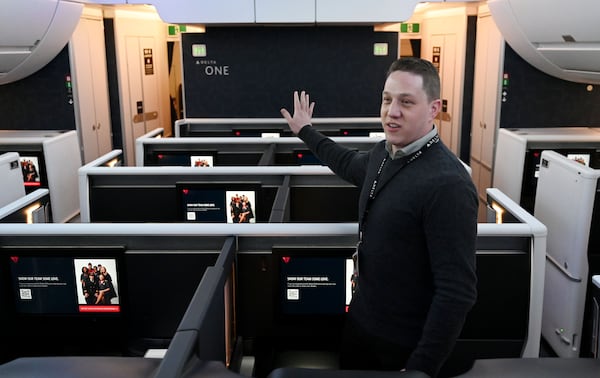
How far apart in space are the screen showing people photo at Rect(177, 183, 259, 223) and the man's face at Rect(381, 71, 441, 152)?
4.16ft

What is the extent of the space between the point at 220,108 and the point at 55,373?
5.13 m

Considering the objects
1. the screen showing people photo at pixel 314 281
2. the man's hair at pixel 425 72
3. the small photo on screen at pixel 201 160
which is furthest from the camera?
the small photo on screen at pixel 201 160

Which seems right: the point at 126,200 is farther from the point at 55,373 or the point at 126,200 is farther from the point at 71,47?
the point at 71,47

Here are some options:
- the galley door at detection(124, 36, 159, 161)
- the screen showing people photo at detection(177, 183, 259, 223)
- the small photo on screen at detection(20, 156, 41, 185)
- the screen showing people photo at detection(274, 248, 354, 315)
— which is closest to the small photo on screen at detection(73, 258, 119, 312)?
the screen showing people photo at detection(274, 248, 354, 315)

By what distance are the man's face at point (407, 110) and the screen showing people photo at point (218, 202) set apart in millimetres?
1269

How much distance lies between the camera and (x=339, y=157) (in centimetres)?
206

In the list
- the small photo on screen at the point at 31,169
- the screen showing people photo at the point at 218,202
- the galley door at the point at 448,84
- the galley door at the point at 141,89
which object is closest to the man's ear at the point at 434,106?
the screen showing people photo at the point at 218,202

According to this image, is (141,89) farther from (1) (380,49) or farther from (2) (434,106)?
(2) (434,106)

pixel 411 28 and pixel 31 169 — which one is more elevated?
pixel 411 28

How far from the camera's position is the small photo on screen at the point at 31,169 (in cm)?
460

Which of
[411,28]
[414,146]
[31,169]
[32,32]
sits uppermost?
[411,28]

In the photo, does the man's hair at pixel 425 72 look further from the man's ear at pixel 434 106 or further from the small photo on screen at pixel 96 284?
the small photo on screen at pixel 96 284

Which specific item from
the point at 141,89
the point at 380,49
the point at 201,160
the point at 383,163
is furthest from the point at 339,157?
the point at 141,89

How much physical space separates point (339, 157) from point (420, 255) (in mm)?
670
